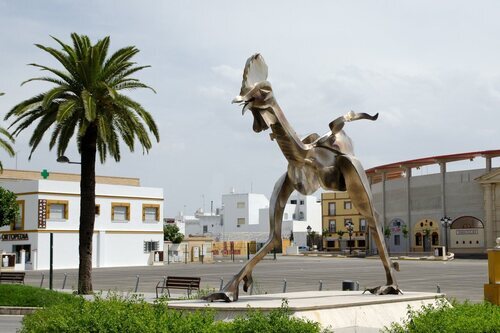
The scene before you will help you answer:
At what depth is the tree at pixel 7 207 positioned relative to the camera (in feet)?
172

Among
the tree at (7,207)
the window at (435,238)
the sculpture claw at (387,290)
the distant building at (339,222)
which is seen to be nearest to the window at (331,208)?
the distant building at (339,222)

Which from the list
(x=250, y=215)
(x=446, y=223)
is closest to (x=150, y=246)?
(x=446, y=223)

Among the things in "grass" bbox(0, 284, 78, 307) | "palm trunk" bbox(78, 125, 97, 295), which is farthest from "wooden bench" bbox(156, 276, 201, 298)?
"palm trunk" bbox(78, 125, 97, 295)

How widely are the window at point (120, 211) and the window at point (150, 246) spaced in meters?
3.19

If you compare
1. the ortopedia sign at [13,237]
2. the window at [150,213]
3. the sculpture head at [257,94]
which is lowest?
the ortopedia sign at [13,237]

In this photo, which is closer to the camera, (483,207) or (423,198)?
(483,207)

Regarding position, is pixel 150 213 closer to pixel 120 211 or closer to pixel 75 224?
pixel 120 211

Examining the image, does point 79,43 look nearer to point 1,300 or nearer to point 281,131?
point 1,300

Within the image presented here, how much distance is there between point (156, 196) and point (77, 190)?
8.50 meters

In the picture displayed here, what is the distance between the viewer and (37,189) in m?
58.1

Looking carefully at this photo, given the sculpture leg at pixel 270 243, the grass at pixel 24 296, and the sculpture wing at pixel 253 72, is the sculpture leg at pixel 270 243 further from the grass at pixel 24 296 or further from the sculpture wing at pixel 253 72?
the grass at pixel 24 296

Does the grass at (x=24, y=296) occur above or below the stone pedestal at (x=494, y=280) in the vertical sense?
below

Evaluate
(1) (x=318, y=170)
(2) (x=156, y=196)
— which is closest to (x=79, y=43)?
(1) (x=318, y=170)

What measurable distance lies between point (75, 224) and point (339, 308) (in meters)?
49.1
